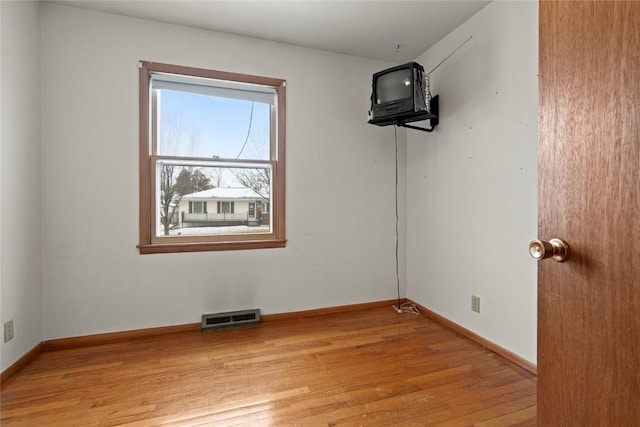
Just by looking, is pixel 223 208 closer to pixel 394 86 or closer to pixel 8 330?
pixel 8 330

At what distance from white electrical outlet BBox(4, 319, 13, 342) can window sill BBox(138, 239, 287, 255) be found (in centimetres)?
82

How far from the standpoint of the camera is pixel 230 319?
2553 millimetres

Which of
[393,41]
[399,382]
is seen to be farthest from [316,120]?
[399,382]

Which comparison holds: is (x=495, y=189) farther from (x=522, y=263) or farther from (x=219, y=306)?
(x=219, y=306)

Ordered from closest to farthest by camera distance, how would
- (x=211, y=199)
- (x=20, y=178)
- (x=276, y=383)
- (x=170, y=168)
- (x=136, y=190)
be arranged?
(x=276, y=383)
(x=20, y=178)
(x=136, y=190)
(x=170, y=168)
(x=211, y=199)

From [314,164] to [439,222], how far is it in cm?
128

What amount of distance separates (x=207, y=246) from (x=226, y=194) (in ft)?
1.61

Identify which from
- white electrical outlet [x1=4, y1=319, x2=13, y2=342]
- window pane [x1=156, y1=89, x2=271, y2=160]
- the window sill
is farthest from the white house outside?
white electrical outlet [x1=4, y1=319, x2=13, y2=342]

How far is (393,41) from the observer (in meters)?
2.69

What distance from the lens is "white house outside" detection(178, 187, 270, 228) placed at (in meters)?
2.59

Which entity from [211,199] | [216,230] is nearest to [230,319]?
[216,230]

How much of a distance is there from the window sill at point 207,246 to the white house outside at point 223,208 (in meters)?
0.19

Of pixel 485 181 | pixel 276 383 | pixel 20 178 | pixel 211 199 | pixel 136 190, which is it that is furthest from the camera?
pixel 211 199

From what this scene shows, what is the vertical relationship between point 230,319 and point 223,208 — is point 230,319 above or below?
below
